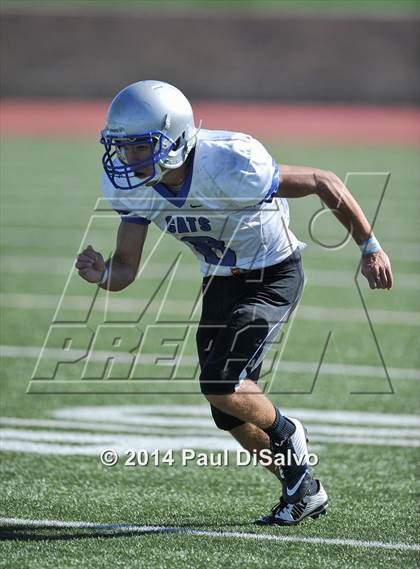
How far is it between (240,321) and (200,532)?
0.75 m

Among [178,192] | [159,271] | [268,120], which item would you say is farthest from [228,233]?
[268,120]

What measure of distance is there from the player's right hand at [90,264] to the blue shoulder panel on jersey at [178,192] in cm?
37

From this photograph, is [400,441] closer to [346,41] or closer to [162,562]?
[162,562]

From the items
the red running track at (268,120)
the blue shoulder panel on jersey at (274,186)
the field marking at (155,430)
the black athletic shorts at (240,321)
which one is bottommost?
the red running track at (268,120)

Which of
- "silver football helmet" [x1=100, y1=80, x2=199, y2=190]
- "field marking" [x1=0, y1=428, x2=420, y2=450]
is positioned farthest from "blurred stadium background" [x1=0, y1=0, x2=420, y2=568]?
"silver football helmet" [x1=100, y1=80, x2=199, y2=190]

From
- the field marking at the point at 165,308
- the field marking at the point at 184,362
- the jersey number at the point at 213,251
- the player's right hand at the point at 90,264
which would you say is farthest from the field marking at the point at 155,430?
the field marking at the point at 165,308

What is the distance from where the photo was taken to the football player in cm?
393

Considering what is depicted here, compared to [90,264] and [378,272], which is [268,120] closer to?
[378,272]

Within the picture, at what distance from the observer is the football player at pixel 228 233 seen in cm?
393

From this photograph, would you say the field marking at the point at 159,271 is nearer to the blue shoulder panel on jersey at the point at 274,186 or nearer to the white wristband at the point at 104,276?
the blue shoulder panel on jersey at the point at 274,186

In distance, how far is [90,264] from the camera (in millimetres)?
3887

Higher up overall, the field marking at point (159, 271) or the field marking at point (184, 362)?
the field marking at point (184, 362)

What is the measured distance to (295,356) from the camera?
6875 mm

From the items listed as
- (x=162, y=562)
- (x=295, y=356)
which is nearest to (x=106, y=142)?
(x=162, y=562)
